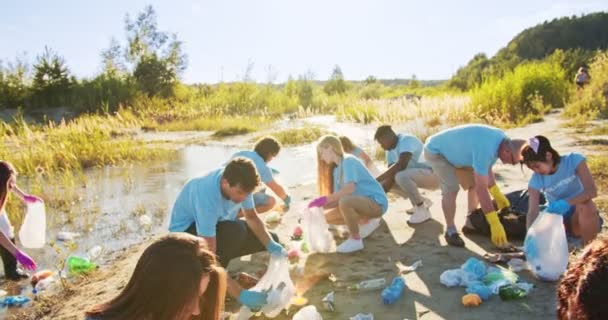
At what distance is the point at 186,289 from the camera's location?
1.94 metres

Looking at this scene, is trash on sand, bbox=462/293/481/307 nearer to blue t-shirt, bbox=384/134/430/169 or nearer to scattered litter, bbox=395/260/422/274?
scattered litter, bbox=395/260/422/274

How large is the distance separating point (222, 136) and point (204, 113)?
3665 millimetres

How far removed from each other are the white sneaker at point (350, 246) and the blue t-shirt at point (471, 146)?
1.15 meters

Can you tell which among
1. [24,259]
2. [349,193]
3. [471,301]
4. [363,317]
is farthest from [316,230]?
[24,259]

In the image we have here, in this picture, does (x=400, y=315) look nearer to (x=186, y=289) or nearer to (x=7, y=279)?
(x=186, y=289)

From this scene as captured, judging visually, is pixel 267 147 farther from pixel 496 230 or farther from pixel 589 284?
pixel 589 284

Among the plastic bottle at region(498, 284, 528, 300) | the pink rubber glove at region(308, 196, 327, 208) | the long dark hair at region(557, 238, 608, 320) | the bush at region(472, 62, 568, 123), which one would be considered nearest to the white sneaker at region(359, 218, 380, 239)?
the pink rubber glove at region(308, 196, 327, 208)

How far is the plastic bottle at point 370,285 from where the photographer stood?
4105 mm

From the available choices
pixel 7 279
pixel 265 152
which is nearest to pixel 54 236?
pixel 7 279

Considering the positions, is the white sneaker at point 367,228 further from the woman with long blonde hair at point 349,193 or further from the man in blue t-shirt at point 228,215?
the man in blue t-shirt at point 228,215

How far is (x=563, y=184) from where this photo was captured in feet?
13.8

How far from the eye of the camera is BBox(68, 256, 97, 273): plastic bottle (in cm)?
501

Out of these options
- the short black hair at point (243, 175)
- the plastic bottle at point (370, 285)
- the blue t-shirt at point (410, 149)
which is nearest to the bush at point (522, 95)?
the blue t-shirt at point (410, 149)

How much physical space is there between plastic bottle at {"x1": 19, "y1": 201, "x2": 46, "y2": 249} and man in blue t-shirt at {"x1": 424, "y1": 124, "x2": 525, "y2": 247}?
3.77m
